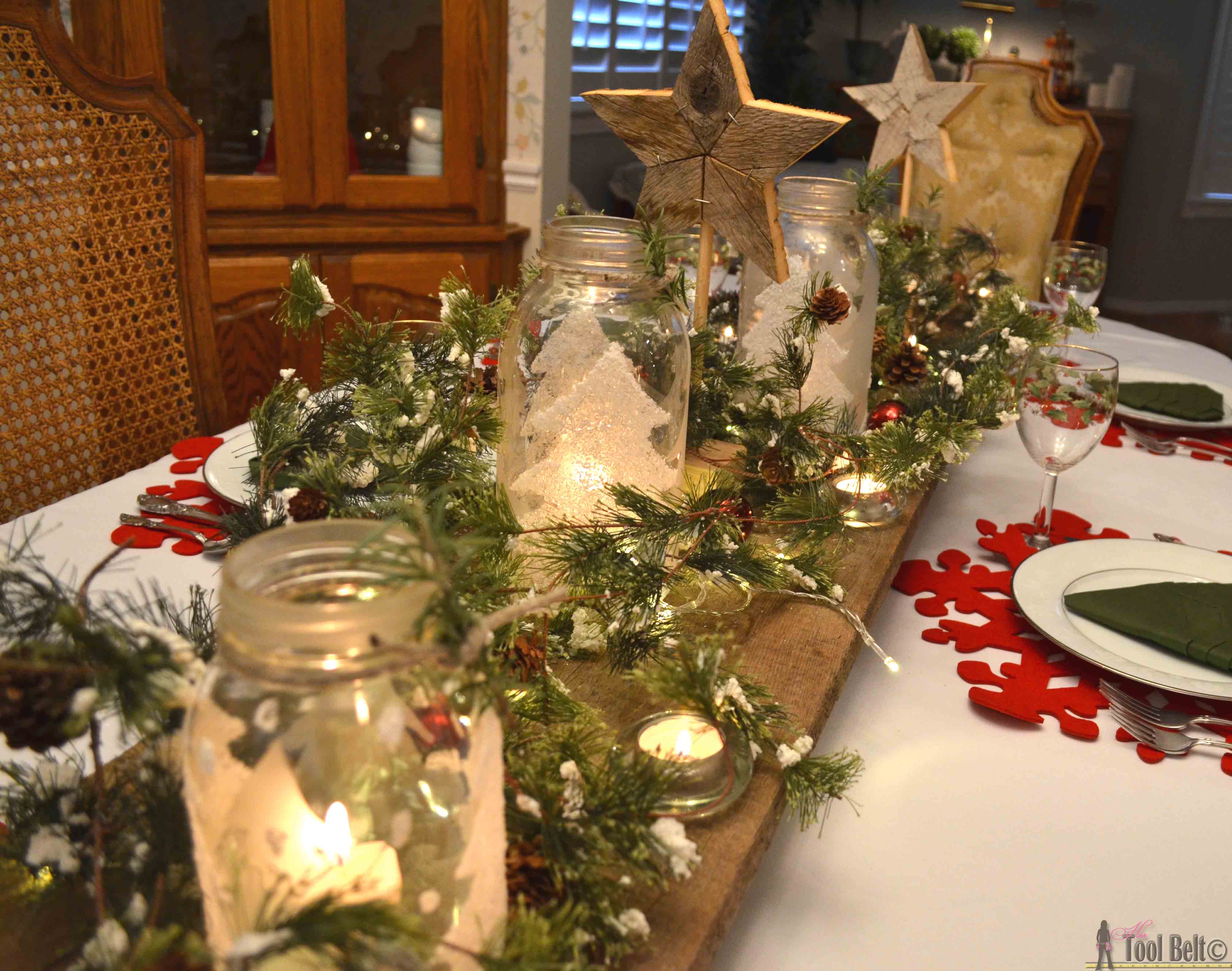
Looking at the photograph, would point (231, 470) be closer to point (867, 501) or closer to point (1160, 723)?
point (867, 501)

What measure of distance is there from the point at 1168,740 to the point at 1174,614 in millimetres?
128

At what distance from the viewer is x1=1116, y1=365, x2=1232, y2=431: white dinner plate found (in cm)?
134

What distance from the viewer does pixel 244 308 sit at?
7.59 feet

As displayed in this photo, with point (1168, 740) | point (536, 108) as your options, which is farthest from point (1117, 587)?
point (536, 108)

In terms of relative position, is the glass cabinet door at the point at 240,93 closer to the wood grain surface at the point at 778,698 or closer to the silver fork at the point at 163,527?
the silver fork at the point at 163,527

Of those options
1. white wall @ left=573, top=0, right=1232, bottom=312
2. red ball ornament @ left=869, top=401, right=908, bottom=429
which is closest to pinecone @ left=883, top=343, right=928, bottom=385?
red ball ornament @ left=869, top=401, right=908, bottom=429

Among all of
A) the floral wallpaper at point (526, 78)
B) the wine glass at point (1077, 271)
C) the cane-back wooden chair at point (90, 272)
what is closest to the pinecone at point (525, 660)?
the cane-back wooden chair at point (90, 272)

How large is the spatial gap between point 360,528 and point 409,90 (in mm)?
2254

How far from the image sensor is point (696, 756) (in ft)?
1.80

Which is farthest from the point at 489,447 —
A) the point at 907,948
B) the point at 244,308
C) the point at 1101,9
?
the point at 1101,9

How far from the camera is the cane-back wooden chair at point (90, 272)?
3.98ft

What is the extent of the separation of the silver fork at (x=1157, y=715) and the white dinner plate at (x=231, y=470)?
0.70 metres

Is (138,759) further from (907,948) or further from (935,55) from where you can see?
(935,55)

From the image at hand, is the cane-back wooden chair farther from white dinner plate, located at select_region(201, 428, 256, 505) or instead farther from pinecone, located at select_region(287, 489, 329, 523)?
pinecone, located at select_region(287, 489, 329, 523)
